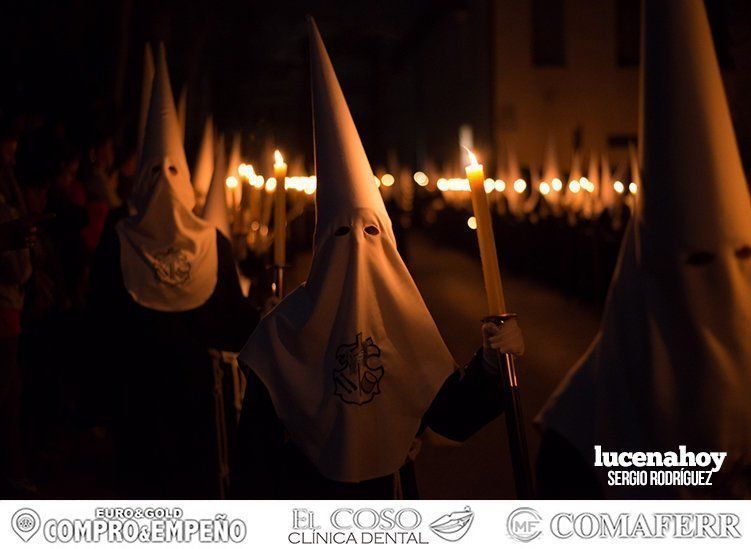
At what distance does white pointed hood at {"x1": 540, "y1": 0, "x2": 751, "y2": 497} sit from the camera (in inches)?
89.6

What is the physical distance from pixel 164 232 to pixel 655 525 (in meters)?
2.35

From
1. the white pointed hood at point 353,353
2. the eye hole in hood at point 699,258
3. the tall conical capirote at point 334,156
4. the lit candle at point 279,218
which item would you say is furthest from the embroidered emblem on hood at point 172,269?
the eye hole in hood at point 699,258

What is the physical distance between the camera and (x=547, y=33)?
20219mm

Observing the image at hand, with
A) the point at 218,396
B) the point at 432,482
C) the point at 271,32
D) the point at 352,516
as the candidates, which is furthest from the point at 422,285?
the point at 352,516

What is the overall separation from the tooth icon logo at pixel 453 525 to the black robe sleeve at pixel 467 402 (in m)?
0.52

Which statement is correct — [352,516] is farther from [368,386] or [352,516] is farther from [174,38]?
[174,38]

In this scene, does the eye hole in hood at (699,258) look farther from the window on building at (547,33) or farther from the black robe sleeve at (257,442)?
the window on building at (547,33)

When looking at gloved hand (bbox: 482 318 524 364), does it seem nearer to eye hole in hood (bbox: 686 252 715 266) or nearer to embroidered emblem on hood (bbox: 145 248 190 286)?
eye hole in hood (bbox: 686 252 715 266)

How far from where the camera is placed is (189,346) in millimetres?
4590

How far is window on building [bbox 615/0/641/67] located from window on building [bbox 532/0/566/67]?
123cm

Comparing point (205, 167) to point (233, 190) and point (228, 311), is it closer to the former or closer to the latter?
point (233, 190)

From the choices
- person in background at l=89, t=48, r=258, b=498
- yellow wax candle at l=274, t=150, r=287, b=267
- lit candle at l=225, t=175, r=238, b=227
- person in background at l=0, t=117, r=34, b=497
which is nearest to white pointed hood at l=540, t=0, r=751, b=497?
yellow wax candle at l=274, t=150, r=287, b=267

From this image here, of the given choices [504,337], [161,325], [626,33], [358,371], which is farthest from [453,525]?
[626,33]

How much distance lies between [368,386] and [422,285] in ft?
25.5
